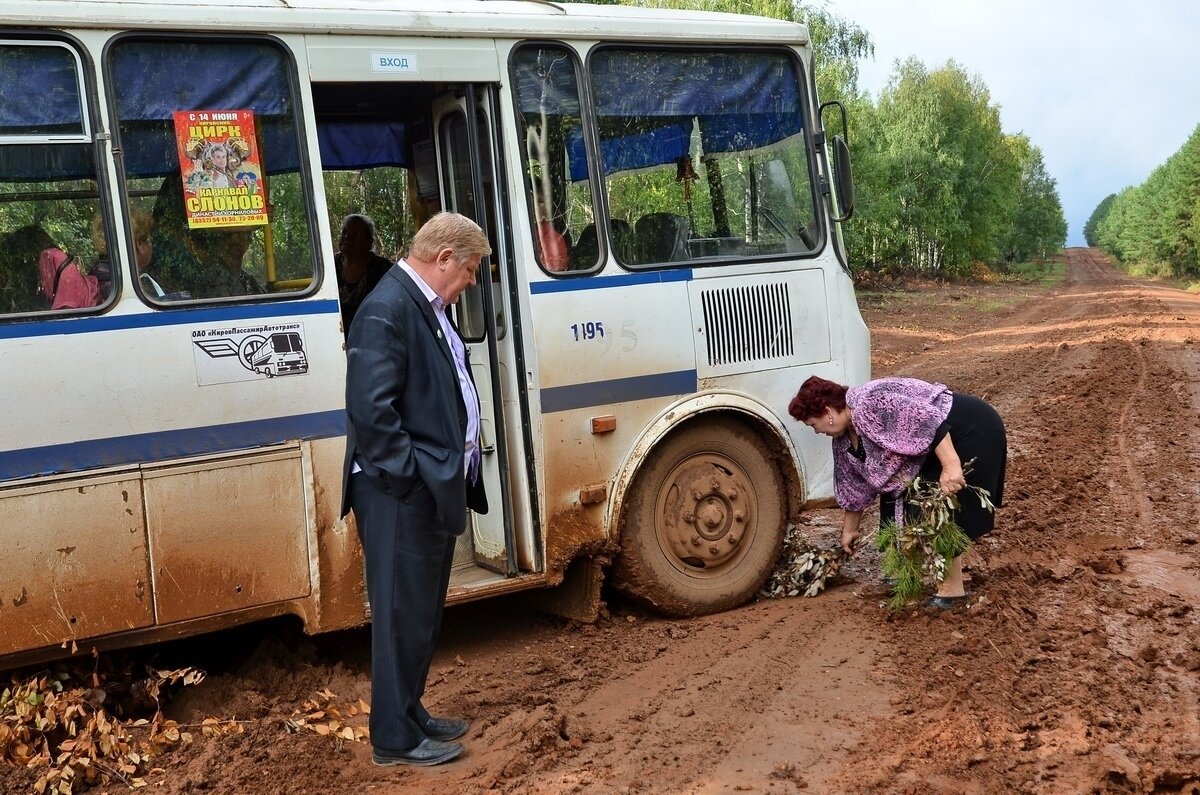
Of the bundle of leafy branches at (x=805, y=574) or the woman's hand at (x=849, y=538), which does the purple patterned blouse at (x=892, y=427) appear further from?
the bundle of leafy branches at (x=805, y=574)

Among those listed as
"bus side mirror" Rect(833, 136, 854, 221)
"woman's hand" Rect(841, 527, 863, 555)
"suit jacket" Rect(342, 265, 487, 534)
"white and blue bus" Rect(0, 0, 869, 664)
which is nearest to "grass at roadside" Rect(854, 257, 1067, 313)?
"bus side mirror" Rect(833, 136, 854, 221)

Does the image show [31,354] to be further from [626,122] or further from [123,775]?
[626,122]

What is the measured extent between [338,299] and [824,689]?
2.76 metres

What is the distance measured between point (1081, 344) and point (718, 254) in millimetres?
16801

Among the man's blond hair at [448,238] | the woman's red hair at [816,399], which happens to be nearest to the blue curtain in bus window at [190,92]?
the man's blond hair at [448,238]

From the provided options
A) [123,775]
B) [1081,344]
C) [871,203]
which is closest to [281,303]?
[123,775]

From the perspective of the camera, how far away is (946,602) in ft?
20.6

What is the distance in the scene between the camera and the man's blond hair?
4316 millimetres

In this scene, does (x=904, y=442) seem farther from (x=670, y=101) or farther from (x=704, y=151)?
(x=670, y=101)

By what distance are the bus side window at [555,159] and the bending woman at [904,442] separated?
1425 millimetres

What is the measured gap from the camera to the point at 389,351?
4156 millimetres

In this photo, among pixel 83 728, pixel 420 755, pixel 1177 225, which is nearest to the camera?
pixel 420 755

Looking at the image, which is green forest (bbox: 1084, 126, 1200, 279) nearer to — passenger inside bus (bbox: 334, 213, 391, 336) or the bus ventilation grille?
the bus ventilation grille

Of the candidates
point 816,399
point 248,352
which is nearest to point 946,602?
point 816,399
